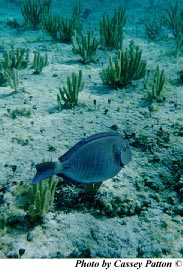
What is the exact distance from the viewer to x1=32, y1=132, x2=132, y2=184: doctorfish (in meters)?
1.80

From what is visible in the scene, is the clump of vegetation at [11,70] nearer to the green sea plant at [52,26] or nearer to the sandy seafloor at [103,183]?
the sandy seafloor at [103,183]

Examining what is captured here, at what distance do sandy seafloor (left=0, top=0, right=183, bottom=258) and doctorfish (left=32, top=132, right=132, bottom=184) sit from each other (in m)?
0.82

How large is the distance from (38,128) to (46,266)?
2104mm

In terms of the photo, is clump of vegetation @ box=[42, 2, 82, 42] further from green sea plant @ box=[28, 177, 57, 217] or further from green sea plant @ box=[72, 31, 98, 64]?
green sea plant @ box=[28, 177, 57, 217]

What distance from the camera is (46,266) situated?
87.4 inches

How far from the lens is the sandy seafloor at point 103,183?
243cm

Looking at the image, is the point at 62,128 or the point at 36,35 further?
the point at 36,35

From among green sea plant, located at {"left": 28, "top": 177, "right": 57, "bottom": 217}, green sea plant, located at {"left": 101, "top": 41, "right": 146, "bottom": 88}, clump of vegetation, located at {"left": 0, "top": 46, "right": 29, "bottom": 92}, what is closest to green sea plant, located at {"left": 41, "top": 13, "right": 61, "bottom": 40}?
clump of vegetation, located at {"left": 0, "top": 46, "right": 29, "bottom": 92}

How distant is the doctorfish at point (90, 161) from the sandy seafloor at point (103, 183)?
0.82 meters

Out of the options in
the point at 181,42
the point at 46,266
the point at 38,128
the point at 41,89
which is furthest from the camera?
the point at 181,42

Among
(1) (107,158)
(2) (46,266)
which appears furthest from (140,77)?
(2) (46,266)

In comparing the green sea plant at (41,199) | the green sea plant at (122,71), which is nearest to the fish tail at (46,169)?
the green sea plant at (41,199)

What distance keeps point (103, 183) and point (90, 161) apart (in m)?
1.13

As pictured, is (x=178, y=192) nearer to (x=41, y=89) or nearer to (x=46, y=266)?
(x=46, y=266)
